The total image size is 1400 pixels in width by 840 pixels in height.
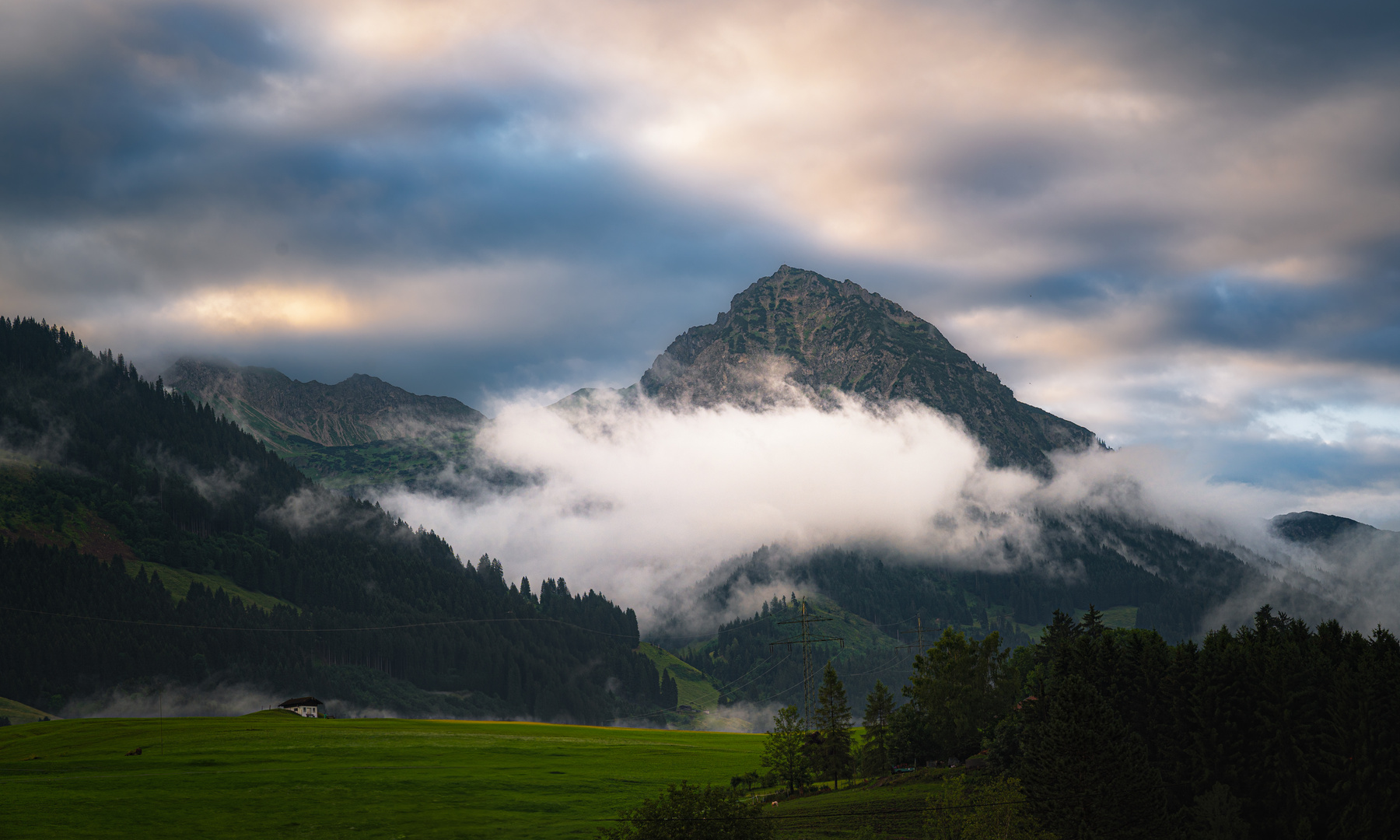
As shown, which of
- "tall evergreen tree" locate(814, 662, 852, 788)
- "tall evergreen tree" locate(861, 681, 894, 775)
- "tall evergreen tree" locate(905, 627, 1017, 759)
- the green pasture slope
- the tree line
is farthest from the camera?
"tall evergreen tree" locate(861, 681, 894, 775)

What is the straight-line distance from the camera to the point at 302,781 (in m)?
124

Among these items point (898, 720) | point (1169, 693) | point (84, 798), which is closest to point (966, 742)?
point (898, 720)

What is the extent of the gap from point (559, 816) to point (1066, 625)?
9696 cm

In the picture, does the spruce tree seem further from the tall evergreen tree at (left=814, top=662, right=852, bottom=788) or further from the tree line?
the tall evergreen tree at (left=814, top=662, right=852, bottom=788)

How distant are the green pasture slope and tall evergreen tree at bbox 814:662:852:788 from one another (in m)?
16.6

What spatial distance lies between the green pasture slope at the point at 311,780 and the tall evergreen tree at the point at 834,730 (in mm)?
16601

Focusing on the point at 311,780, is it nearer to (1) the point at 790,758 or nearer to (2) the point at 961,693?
(1) the point at 790,758

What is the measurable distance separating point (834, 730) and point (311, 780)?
78.8m

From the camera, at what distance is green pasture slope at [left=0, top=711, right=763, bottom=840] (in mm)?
101750

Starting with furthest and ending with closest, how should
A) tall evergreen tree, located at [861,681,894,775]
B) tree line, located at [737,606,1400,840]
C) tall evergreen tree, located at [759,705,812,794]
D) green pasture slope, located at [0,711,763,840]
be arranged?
tall evergreen tree, located at [861,681,894,775]
tall evergreen tree, located at [759,705,812,794]
green pasture slope, located at [0,711,763,840]
tree line, located at [737,606,1400,840]

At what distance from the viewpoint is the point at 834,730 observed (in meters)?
161

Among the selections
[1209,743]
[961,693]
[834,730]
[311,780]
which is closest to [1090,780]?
[1209,743]

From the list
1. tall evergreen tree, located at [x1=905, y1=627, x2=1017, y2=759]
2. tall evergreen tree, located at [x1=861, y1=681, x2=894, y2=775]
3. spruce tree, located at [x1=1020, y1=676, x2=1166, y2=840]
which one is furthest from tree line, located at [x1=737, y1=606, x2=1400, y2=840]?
tall evergreen tree, located at [x1=861, y1=681, x2=894, y2=775]

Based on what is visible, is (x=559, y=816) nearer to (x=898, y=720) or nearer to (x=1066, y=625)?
(x=898, y=720)
